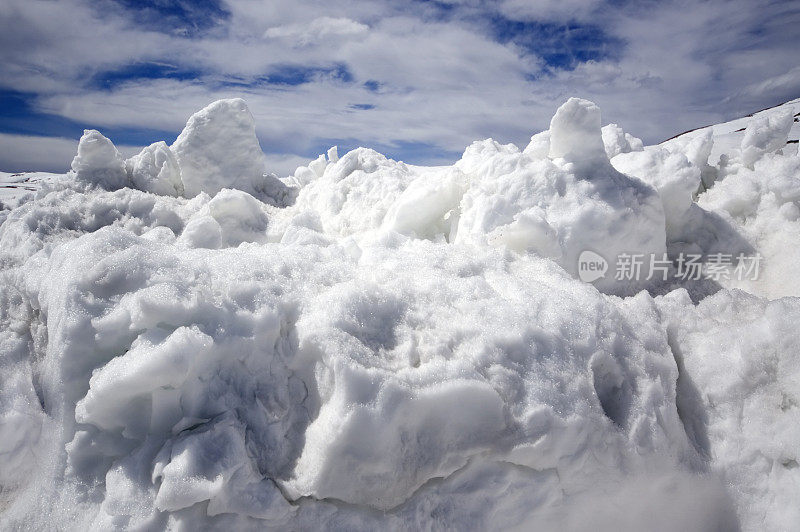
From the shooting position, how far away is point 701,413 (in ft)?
9.71

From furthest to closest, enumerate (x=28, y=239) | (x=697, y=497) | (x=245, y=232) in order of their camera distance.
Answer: (x=245, y=232) → (x=28, y=239) → (x=697, y=497)

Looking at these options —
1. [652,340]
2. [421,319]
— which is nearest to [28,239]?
[421,319]

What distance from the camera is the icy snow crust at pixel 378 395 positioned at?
2.09 metres

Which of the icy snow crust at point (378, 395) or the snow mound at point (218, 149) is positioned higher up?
the snow mound at point (218, 149)

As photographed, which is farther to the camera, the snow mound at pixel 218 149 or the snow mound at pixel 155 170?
the snow mound at pixel 218 149

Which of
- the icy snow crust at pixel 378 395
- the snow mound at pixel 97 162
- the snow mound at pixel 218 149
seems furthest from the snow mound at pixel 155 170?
the icy snow crust at pixel 378 395

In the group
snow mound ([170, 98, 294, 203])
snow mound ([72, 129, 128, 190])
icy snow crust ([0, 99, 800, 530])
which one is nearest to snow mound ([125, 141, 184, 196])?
snow mound ([170, 98, 294, 203])

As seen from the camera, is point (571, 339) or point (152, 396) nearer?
point (152, 396)

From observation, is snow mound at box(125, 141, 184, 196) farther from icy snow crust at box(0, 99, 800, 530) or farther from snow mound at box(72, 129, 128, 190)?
icy snow crust at box(0, 99, 800, 530)

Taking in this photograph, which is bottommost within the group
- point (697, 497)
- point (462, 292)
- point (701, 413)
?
point (697, 497)

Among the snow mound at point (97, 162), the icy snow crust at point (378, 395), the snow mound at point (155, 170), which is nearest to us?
the icy snow crust at point (378, 395)

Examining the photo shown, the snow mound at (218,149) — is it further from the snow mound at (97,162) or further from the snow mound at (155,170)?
the snow mound at (97,162)

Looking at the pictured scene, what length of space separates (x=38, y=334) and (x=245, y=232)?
15.9 ft

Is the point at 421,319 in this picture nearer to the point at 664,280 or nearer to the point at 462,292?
the point at 462,292
